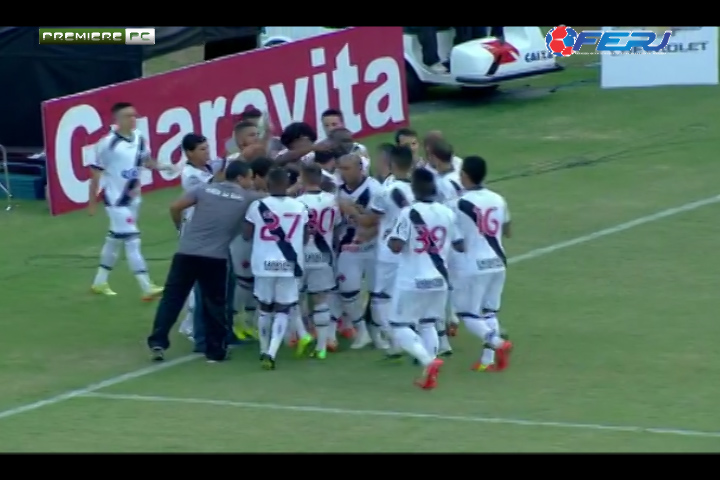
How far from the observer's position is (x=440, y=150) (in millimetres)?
13133

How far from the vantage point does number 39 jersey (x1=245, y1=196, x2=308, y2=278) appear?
41.8 feet

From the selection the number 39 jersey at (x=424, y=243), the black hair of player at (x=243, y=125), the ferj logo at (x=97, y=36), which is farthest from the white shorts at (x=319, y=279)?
the ferj logo at (x=97, y=36)

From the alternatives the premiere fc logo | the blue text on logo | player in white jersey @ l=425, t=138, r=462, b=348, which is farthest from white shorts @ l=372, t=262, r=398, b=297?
the premiere fc logo

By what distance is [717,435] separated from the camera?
10742 millimetres

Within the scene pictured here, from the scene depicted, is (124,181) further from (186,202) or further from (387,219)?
(387,219)

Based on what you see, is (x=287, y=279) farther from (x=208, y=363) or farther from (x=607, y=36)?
(x=607, y=36)

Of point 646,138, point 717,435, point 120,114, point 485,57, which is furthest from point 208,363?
point 485,57

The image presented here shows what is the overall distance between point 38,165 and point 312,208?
8.98 meters

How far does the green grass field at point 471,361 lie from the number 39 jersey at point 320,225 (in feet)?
2.99

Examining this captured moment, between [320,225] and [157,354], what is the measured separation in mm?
1871

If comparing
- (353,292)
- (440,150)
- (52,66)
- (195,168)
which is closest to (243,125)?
(195,168)

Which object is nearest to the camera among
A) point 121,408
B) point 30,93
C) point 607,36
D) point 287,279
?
point 121,408

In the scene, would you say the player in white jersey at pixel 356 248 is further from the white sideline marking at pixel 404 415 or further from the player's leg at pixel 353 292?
the white sideline marking at pixel 404 415

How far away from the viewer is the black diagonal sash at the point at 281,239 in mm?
12734
